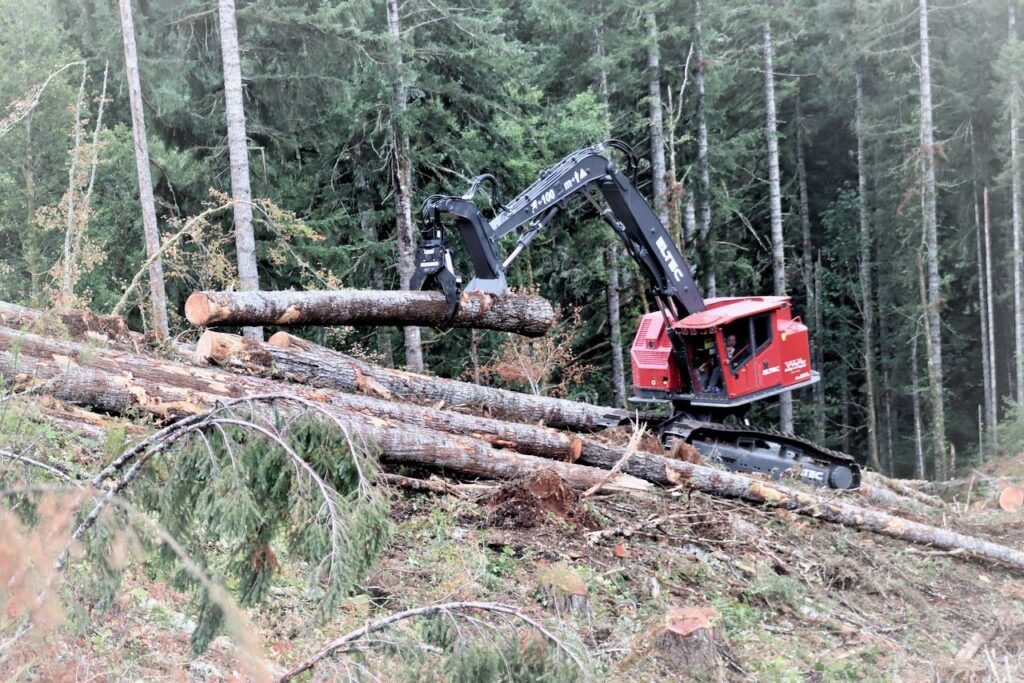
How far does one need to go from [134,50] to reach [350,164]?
18.8 ft

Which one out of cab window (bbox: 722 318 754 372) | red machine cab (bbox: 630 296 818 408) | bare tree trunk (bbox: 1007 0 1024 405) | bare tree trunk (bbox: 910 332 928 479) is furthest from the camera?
bare tree trunk (bbox: 910 332 928 479)

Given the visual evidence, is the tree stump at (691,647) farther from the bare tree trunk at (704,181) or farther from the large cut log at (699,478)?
the bare tree trunk at (704,181)

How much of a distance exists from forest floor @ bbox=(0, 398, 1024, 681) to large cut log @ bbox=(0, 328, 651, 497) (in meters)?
0.28

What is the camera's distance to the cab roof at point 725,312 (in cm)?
1166

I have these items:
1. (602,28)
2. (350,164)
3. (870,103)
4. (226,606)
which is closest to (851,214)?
(870,103)

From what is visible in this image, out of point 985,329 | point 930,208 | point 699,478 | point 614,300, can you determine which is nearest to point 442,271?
point 699,478

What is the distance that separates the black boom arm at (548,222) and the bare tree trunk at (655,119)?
9.38m

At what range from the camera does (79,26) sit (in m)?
19.5

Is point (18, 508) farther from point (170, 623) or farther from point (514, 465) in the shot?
point (514, 465)

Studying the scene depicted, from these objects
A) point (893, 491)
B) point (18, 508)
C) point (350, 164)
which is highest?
point (350, 164)

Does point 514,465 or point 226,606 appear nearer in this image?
point 226,606

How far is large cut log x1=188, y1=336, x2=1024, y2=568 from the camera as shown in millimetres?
8352

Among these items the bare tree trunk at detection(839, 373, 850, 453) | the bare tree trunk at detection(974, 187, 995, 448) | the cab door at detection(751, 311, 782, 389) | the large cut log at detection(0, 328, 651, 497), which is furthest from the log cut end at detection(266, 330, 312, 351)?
the bare tree trunk at detection(839, 373, 850, 453)

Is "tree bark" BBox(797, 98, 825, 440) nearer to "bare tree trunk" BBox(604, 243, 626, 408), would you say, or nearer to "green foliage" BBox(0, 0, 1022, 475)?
"green foliage" BBox(0, 0, 1022, 475)
